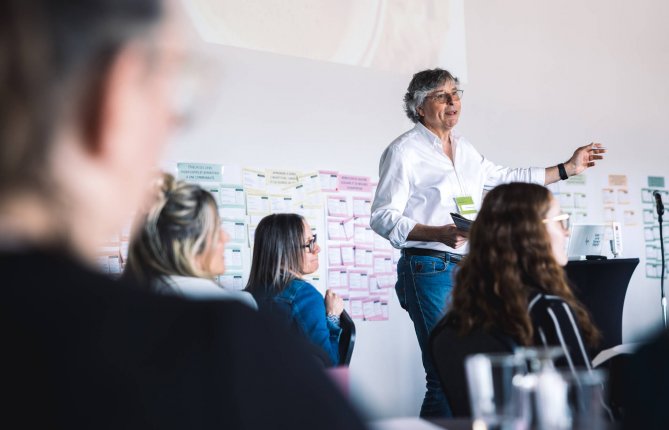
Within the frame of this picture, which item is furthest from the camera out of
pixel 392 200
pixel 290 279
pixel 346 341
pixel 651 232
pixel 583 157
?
pixel 651 232

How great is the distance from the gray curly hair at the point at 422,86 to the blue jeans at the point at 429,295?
80 cm

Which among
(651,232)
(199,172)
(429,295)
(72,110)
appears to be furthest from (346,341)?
(651,232)

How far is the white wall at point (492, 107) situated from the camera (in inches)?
167

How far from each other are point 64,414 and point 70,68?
19cm

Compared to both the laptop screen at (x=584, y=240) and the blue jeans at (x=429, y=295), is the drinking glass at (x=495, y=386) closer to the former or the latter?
the blue jeans at (x=429, y=295)

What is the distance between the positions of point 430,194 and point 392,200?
212mm

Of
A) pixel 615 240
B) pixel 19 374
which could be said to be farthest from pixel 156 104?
pixel 615 240

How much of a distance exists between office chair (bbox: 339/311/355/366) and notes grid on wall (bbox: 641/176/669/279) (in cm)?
402

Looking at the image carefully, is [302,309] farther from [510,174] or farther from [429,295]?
[510,174]

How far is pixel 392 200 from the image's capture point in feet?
11.5

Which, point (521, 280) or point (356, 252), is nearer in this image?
point (521, 280)

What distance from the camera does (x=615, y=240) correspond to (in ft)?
19.1

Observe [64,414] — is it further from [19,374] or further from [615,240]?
[615,240]

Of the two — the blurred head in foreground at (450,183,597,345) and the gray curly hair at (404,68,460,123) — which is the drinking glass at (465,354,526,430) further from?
the gray curly hair at (404,68,460,123)
